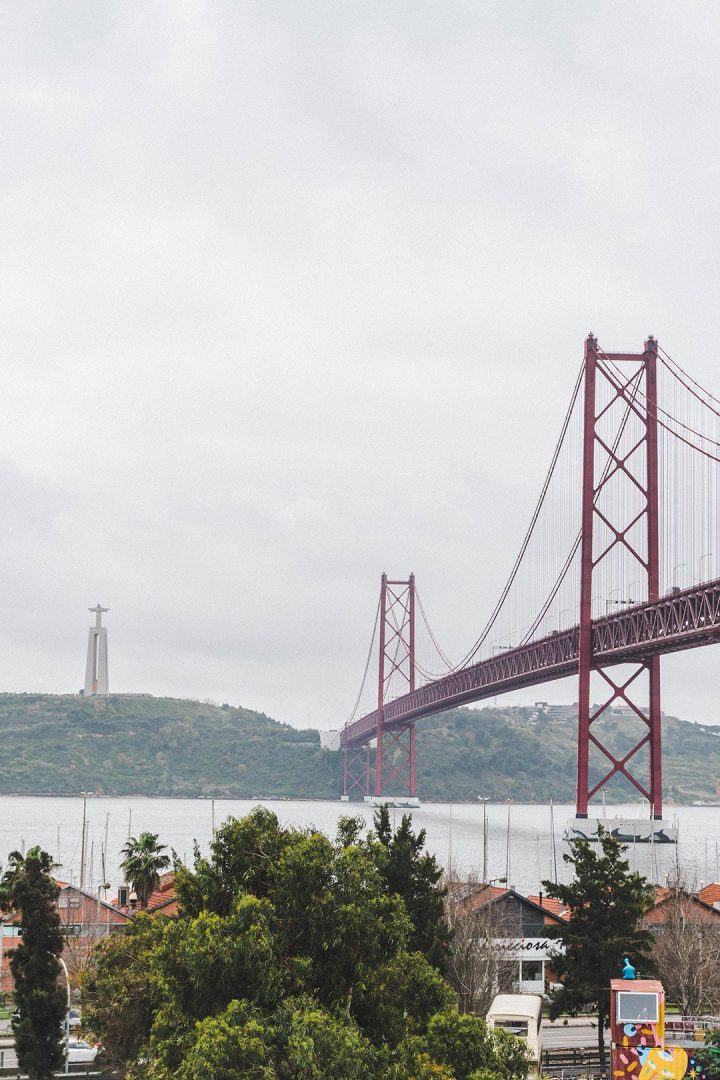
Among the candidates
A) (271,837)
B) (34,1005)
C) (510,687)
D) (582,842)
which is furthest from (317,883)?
(510,687)

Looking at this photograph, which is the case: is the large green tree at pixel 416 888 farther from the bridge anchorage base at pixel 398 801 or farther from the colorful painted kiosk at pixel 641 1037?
the bridge anchorage base at pixel 398 801

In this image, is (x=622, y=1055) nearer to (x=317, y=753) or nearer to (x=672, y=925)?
(x=672, y=925)

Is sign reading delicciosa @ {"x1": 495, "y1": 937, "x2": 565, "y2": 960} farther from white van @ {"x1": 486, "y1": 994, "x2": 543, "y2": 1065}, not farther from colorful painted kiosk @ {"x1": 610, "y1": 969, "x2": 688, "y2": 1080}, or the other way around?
colorful painted kiosk @ {"x1": 610, "y1": 969, "x2": 688, "y2": 1080}

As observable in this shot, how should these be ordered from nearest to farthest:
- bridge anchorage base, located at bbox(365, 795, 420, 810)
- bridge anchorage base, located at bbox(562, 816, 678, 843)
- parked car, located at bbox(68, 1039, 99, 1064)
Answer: parked car, located at bbox(68, 1039, 99, 1064), bridge anchorage base, located at bbox(562, 816, 678, 843), bridge anchorage base, located at bbox(365, 795, 420, 810)

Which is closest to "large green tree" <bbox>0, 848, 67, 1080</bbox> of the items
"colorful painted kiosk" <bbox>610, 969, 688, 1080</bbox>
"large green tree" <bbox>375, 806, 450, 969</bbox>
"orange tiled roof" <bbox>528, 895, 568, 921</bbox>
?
"large green tree" <bbox>375, 806, 450, 969</bbox>

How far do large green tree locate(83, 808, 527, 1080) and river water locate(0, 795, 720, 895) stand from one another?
25000 mm

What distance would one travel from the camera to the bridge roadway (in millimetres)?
49438

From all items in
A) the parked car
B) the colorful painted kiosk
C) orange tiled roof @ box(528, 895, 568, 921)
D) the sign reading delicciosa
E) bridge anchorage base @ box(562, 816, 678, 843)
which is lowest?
the parked car

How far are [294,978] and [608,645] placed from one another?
42.5 meters

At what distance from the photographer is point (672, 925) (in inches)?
1561

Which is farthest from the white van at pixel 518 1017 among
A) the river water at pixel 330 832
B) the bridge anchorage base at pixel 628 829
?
the bridge anchorage base at pixel 628 829

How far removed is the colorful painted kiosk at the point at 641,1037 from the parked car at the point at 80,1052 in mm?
16616

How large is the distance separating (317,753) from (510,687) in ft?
419

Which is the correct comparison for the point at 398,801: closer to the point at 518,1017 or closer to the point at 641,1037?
the point at 518,1017
